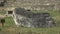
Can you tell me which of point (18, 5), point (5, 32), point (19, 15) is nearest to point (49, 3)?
point (18, 5)

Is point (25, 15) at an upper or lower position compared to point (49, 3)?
upper

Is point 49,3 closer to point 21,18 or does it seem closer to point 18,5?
point 18,5

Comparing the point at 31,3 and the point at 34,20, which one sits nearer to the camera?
the point at 34,20

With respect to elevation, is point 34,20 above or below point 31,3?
above

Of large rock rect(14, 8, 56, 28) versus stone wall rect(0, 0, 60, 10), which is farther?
stone wall rect(0, 0, 60, 10)

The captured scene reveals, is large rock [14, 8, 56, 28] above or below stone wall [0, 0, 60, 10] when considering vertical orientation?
above

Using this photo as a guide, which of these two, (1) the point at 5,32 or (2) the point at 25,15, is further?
(2) the point at 25,15

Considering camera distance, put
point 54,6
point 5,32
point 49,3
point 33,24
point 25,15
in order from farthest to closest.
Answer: point 49,3
point 54,6
point 25,15
point 33,24
point 5,32

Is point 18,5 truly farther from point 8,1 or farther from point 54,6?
point 54,6

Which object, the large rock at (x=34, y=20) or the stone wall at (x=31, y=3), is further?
the stone wall at (x=31, y=3)

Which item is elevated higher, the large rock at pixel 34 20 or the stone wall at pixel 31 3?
the large rock at pixel 34 20

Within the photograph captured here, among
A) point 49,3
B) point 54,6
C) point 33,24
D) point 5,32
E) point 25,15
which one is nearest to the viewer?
point 5,32
